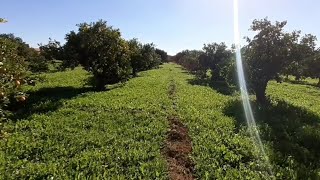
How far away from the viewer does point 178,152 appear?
1742 cm

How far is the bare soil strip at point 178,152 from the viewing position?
48.6 feet

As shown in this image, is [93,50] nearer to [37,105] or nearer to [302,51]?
[37,105]

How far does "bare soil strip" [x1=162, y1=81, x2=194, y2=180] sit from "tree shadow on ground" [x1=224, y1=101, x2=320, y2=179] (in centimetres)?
389

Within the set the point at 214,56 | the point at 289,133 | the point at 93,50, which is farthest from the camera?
the point at 214,56

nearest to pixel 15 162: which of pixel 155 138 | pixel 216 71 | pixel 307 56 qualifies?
pixel 155 138

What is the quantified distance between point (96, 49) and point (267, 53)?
1859 cm

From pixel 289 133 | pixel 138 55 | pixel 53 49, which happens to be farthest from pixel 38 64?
pixel 289 133

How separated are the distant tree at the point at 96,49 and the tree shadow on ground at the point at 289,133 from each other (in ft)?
53.0

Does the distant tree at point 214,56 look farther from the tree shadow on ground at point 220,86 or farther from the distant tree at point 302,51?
the distant tree at point 302,51

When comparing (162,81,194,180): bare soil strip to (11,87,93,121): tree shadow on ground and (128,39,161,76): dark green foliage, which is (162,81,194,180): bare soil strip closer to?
(11,87,93,121): tree shadow on ground

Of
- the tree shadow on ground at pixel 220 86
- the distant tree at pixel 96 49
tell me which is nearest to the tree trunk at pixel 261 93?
the tree shadow on ground at pixel 220 86

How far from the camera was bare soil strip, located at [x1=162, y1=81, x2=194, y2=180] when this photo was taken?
14820mm

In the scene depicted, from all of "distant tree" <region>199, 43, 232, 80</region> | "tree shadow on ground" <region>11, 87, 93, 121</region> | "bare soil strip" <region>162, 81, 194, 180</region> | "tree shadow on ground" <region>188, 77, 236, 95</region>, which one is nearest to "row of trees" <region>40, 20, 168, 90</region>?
"tree shadow on ground" <region>11, 87, 93, 121</region>

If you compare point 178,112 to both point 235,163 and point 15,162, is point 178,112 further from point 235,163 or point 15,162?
point 15,162
